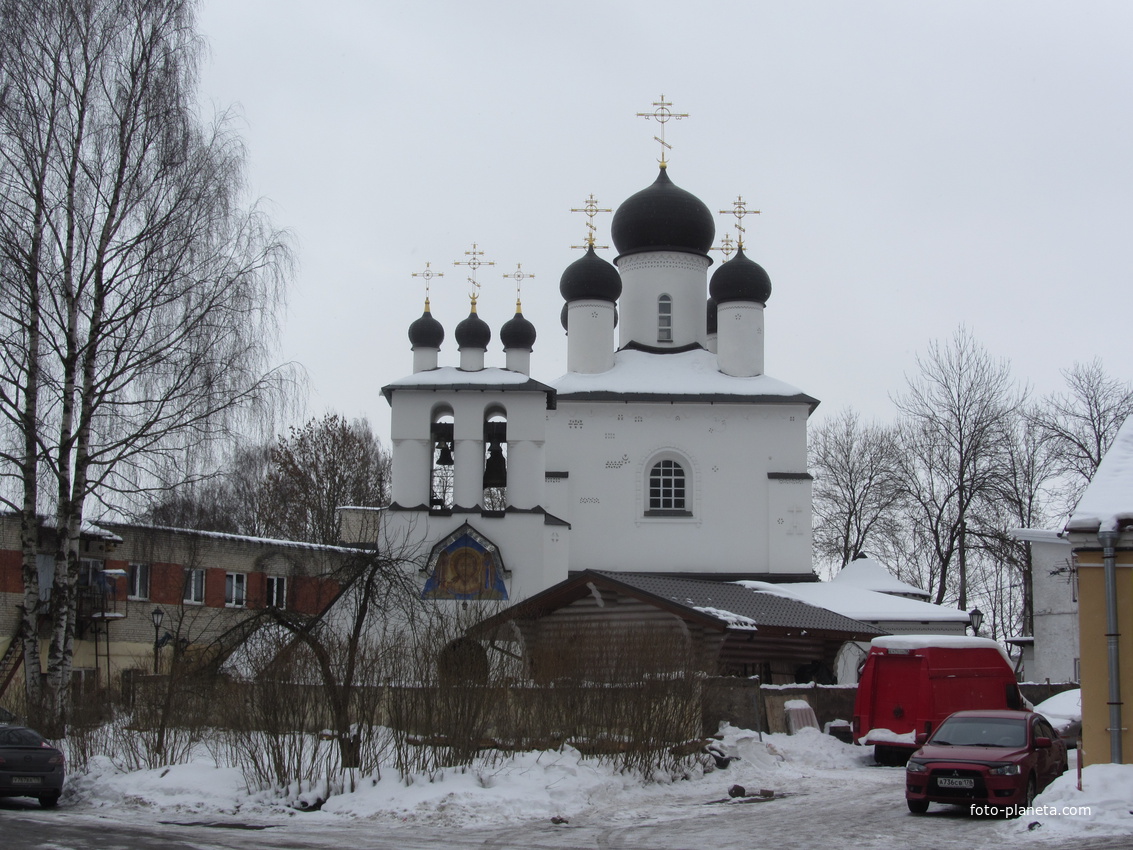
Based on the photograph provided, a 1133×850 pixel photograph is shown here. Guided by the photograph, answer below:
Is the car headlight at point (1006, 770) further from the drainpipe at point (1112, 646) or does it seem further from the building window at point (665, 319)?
the building window at point (665, 319)

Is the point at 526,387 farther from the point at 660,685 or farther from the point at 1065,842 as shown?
the point at 1065,842

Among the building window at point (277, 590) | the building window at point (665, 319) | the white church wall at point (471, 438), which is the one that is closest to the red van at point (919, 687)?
the white church wall at point (471, 438)

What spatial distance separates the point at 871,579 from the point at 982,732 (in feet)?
64.6

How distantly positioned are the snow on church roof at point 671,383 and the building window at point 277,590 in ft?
25.9

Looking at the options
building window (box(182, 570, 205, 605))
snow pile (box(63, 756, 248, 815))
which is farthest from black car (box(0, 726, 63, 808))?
building window (box(182, 570, 205, 605))

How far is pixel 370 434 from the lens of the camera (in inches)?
2003

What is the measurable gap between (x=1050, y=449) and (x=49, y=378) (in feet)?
85.0

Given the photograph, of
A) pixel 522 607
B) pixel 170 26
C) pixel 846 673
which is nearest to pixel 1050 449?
pixel 846 673

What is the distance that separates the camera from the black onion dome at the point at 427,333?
30.8 m

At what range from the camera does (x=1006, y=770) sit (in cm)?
1301

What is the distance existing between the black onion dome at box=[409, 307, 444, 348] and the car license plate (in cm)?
1951

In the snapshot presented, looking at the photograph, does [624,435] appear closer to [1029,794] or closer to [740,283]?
[740,283]

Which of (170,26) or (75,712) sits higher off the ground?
(170,26)

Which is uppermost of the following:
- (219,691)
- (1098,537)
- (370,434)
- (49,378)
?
(370,434)
